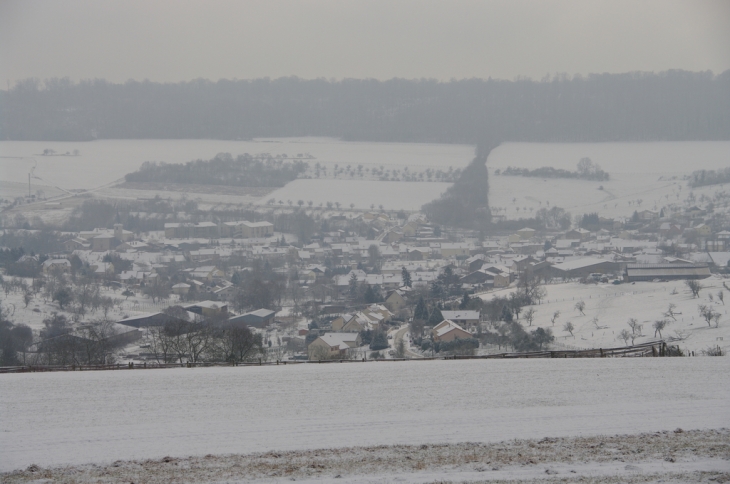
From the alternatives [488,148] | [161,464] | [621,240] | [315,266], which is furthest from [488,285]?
[488,148]

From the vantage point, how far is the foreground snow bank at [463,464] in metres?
5.60

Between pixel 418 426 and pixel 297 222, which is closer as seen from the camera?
pixel 418 426

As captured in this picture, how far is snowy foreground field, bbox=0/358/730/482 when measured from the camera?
235 inches

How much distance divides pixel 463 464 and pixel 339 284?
2046 cm

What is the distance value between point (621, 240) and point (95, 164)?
1664 inches

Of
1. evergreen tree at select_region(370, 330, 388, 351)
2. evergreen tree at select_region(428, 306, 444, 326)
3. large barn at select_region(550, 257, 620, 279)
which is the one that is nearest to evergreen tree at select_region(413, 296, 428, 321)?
Answer: evergreen tree at select_region(428, 306, 444, 326)

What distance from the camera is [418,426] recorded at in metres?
7.12

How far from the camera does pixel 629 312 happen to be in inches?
723

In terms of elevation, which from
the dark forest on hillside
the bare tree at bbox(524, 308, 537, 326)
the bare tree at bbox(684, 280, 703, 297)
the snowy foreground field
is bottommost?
the bare tree at bbox(524, 308, 537, 326)

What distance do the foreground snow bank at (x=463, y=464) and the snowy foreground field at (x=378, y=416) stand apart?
0.02m

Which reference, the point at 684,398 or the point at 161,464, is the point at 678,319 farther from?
the point at 161,464

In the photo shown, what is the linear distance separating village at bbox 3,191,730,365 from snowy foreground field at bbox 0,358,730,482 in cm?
334

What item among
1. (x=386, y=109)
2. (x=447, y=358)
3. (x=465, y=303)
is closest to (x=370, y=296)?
(x=465, y=303)

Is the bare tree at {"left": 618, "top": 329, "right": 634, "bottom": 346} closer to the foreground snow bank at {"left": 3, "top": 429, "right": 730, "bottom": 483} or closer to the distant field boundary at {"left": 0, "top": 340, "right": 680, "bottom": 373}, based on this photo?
the distant field boundary at {"left": 0, "top": 340, "right": 680, "bottom": 373}
